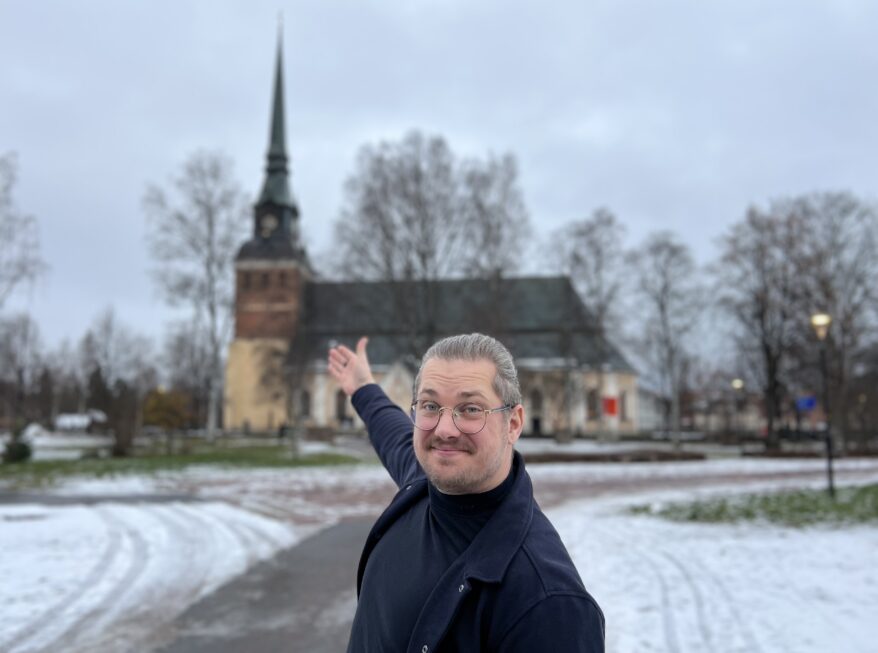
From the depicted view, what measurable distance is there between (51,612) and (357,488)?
438 inches

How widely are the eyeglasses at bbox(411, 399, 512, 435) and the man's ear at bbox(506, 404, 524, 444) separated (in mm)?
39

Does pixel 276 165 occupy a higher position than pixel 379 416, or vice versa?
pixel 276 165

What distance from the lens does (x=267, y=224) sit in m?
50.8

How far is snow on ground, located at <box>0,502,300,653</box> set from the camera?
5496 millimetres

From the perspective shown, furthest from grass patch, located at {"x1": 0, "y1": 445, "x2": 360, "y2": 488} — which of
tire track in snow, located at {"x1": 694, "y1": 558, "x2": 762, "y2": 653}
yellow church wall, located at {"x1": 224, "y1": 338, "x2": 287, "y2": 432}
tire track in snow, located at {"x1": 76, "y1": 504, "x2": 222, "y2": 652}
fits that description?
yellow church wall, located at {"x1": 224, "y1": 338, "x2": 287, "y2": 432}

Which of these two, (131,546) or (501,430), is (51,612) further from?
(501,430)

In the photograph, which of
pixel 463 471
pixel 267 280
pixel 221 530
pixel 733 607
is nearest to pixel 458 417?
pixel 463 471

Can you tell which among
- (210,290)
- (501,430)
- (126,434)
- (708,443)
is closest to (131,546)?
(501,430)

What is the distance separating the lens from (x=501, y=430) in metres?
1.81

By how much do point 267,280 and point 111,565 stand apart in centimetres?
4597

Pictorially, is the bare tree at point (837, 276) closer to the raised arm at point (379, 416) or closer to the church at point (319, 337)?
the church at point (319, 337)

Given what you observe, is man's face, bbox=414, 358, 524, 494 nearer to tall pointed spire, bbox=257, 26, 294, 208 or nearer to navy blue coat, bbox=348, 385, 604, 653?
navy blue coat, bbox=348, 385, 604, 653

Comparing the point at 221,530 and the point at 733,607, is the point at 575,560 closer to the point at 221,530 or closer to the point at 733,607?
the point at 733,607

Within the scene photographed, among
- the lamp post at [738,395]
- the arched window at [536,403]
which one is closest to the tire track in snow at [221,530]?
the lamp post at [738,395]
